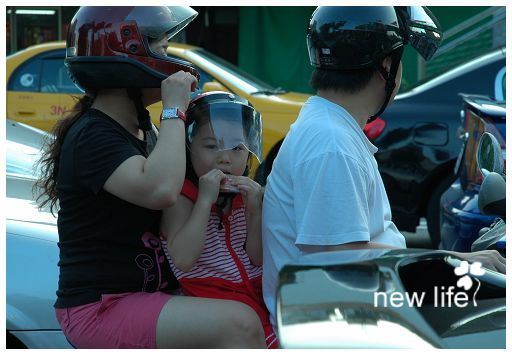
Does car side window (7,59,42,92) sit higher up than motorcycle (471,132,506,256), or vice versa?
motorcycle (471,132,506,256)

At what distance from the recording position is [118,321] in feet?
8.41

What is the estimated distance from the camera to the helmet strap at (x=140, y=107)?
2.75m

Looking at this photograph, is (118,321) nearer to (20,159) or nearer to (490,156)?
(490,156)

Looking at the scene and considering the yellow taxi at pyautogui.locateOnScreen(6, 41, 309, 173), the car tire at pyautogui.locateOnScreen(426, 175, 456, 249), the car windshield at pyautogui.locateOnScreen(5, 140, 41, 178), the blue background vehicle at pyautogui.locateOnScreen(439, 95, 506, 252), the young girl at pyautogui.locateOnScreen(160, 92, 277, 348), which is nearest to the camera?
the young girl at pyautogui.locateOnScreen(160, 92, 277, 348)

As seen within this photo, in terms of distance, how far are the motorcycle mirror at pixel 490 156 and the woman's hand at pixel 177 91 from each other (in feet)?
3.54

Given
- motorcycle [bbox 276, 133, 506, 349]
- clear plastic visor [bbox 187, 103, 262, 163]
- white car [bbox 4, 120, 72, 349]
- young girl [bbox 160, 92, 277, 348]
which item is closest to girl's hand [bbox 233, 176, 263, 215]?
young girl [bbox 160, 92, 277, 348]

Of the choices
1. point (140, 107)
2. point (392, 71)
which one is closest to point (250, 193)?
→ point (140, 107)

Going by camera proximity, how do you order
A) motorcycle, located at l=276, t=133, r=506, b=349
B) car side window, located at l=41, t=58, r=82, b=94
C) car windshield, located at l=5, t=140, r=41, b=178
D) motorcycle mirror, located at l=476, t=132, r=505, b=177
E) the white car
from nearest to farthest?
motorcycle, located at l=276, t=133, r=506, b=349 → motorcycle mirror, located at l=476, t=132, r=505, b=177 → the white car → car windshield, located at l=5, t=140, r=41, b=178 → car side window, located at l=41, t=58, r=82, b=94

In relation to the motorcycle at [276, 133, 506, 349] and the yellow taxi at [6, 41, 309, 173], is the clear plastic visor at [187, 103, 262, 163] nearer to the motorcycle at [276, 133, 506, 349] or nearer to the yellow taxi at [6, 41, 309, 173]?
the motorcycle at [276, 133, 506, 349]

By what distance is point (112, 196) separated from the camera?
2.59 m

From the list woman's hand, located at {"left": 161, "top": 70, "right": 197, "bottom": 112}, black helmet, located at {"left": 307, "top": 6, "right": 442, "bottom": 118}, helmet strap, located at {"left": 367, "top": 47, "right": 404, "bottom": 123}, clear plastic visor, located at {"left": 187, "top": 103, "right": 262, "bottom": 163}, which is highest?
black helmet, located at {"left": 307, "top": 6, "right": 442, "bottom": 118}

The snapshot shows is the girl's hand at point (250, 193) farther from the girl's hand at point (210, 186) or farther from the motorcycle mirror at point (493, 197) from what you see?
the motorcycle mirror at point (493, 197)

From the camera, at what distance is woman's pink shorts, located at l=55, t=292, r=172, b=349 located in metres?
2.54

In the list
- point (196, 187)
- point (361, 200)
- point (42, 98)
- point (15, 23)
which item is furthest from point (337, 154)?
point (15, 23)
